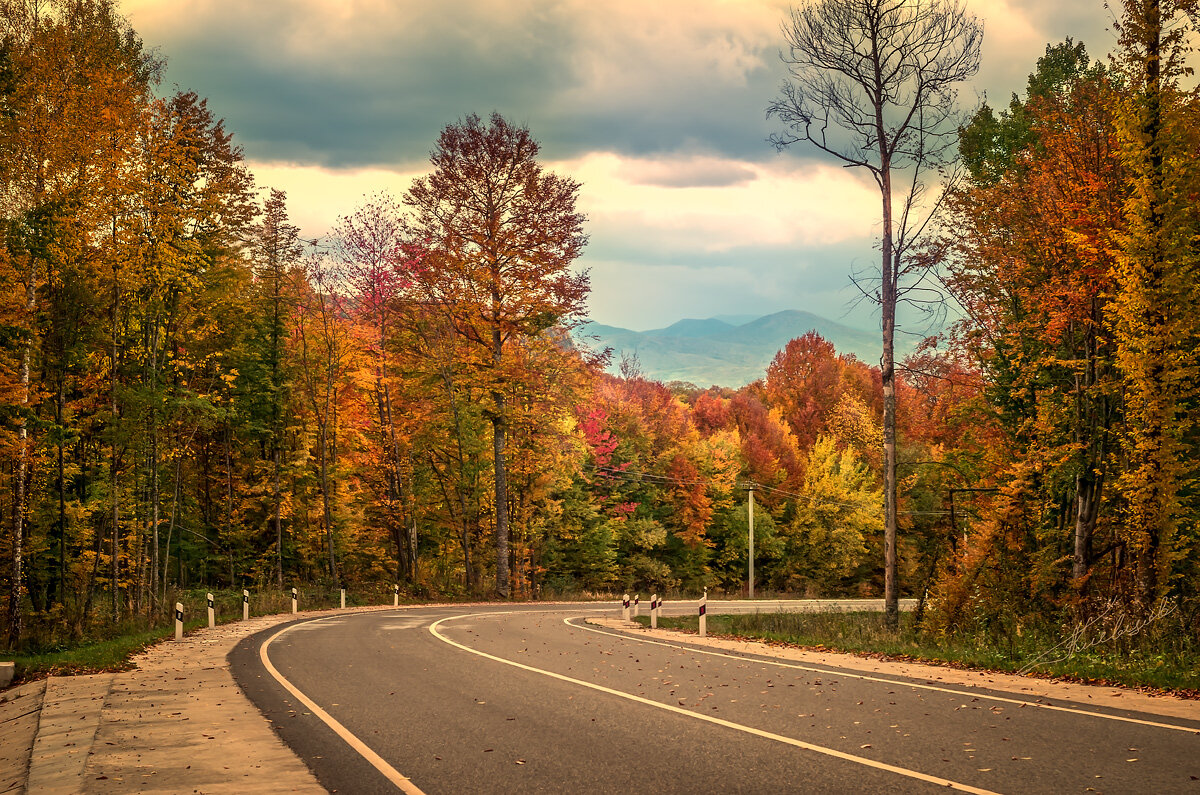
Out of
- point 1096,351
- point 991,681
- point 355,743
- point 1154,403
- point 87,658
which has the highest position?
point 1096,351

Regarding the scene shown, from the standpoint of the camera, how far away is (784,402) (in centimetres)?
8025

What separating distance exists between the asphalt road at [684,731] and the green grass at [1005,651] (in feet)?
7.36

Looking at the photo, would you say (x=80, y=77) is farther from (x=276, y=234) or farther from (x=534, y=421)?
(x=534, y=421)

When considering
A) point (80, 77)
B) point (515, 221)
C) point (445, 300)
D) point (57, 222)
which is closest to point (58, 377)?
point (57, 222)

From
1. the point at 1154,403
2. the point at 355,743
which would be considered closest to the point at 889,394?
the point at 1154,403

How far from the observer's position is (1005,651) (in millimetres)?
14305

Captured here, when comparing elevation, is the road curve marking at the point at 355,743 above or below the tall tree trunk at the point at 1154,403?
below

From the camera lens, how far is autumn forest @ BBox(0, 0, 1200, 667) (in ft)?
54.9

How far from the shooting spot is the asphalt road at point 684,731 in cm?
677

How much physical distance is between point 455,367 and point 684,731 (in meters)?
29.1

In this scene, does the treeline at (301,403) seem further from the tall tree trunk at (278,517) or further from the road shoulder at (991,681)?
the road shoulder at (991,681)

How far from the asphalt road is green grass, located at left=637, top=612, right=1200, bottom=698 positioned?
2243 millimetres

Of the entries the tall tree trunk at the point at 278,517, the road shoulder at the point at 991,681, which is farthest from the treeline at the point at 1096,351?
the tall tree trunk at the point at 278,517

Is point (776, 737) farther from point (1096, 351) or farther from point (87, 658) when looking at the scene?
point (1096, 351)
